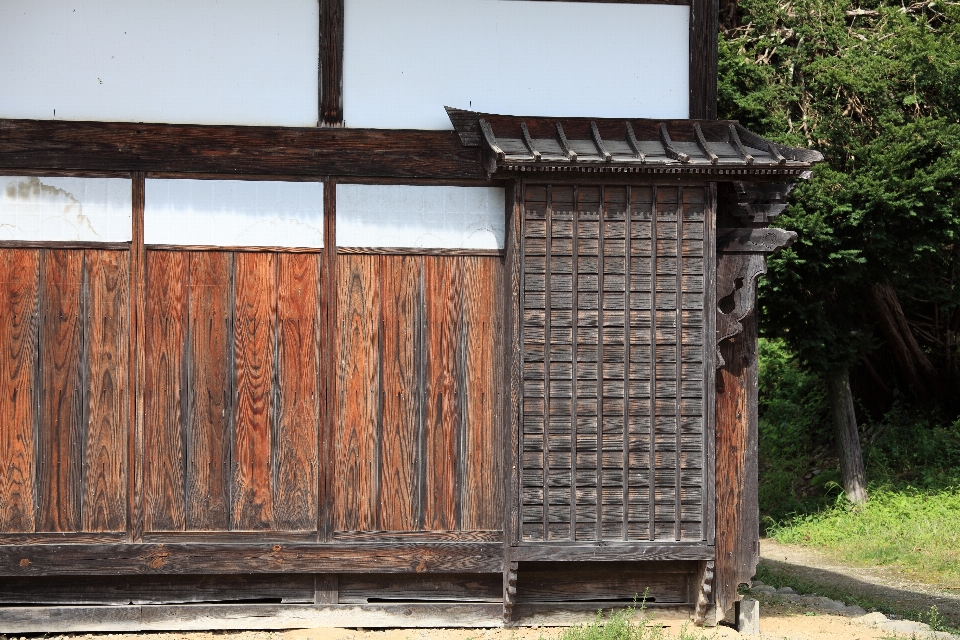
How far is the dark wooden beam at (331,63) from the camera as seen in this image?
7.10m

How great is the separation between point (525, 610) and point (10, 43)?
5235mm

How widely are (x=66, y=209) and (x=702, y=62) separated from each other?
4525 mm

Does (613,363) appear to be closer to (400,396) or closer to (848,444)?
(400,396)

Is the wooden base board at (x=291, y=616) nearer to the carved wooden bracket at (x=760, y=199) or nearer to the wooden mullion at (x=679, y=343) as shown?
the wooden mullion at (x=679, y=343)

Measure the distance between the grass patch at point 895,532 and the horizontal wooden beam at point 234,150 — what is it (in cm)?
737

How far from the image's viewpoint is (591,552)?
6.92 meters

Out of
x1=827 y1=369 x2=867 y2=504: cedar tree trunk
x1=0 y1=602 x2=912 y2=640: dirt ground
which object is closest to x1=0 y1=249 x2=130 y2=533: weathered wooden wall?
x1=0 y1=602 x2=912 y2=640: dirt ground

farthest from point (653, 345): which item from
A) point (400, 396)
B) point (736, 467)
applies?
point (400, 396)

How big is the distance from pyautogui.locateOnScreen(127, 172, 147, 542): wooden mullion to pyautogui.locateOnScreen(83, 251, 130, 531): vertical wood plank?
0.12 feet

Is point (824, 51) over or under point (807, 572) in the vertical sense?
over

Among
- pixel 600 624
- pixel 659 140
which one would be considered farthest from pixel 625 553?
pixel 659 140

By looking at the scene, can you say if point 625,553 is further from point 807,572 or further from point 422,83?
point 807,572

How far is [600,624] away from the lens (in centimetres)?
704

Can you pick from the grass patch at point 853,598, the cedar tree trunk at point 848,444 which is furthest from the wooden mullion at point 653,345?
the cedar tree trunk at point 848,444
